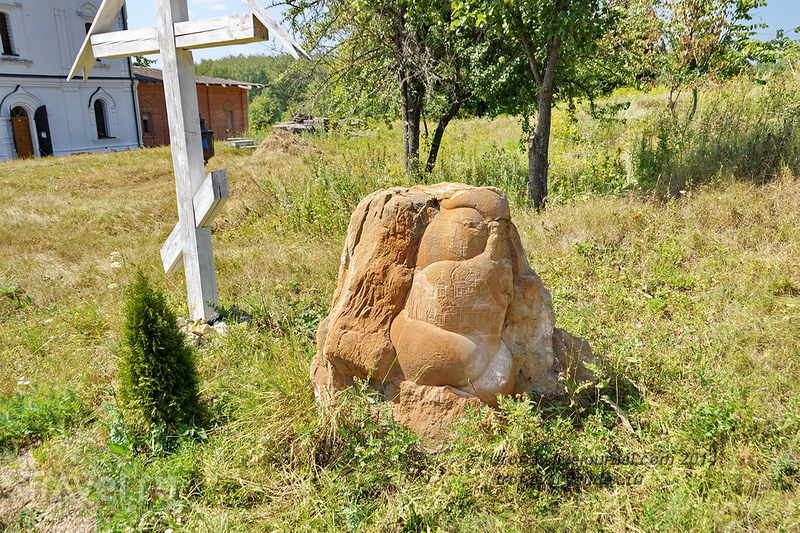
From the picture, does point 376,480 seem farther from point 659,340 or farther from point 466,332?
point 659,340

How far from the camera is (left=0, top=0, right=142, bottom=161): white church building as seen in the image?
70.1 ft

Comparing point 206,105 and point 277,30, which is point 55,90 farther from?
point 277,30

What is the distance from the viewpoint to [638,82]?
33.2 feet

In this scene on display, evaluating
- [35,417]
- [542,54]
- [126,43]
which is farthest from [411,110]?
[35,417]

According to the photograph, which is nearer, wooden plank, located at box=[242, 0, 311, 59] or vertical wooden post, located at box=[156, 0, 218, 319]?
wooden plank, located at box=[242, 0, 311, 59]

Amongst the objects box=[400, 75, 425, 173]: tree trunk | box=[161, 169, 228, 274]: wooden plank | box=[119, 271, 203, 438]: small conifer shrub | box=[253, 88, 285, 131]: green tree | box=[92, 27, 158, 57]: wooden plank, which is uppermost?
box=[253, 88, 285, 131]: green tree

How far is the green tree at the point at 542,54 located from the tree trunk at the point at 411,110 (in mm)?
1252

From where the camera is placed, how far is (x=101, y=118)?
2542cm

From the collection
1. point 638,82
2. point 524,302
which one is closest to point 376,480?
point 524,302

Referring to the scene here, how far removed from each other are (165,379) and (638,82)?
33.4 ft

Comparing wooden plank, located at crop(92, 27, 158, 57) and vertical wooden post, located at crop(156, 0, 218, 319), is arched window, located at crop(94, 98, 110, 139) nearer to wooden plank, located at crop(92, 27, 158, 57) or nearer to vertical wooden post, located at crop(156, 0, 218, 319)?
wooden plank, located at crop(92, 27, 158, 57)

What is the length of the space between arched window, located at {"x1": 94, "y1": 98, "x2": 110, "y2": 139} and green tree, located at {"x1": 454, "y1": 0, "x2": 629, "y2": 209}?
22.7m

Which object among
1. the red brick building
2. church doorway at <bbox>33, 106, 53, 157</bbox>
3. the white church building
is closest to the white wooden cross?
the red brick building

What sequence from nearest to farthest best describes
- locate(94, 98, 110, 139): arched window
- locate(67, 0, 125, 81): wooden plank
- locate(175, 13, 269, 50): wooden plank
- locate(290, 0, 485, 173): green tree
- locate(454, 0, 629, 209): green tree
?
locate(175, 13, 269, 50): wooden plank, locate(67, 0, 125, 81): wooden plank, locate(454, 0, 629, 209): green tree, locate(290, 0, 485, 173): green tree, locate(94, 98, 110, 139): arched window
